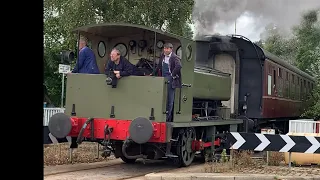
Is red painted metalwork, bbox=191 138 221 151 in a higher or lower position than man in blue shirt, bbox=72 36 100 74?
lower

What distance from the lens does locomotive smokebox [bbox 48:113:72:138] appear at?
915cm

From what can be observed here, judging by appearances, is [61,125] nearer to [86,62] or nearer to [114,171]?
[114,171]

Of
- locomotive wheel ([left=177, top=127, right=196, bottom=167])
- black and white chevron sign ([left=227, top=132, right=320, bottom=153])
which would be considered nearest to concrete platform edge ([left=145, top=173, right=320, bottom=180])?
black and white chevron sign ([left=227, top=132, right=320, bottom=153])

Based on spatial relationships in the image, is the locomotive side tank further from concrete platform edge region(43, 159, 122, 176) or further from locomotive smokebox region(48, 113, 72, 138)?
locomotive smokebox region(48, 113, 72, 138)

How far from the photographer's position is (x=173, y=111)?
937 cm

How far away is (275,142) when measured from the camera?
32.0 feet

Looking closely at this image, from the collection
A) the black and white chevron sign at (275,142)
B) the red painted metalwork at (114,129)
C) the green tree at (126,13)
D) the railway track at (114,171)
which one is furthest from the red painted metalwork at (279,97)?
the red painted metalwork at (114,129)

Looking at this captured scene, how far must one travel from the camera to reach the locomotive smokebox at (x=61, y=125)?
915 cm

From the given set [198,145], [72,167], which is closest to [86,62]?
[72,167]

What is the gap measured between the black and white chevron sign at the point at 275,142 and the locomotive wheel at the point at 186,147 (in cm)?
80

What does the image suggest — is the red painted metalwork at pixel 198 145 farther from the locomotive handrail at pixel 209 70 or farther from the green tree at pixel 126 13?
the green tree at pixel 126 13

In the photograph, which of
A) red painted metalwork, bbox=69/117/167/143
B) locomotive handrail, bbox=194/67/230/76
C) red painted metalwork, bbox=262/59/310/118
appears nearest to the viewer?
red painted metalwork, bbox=69/117/167/143
